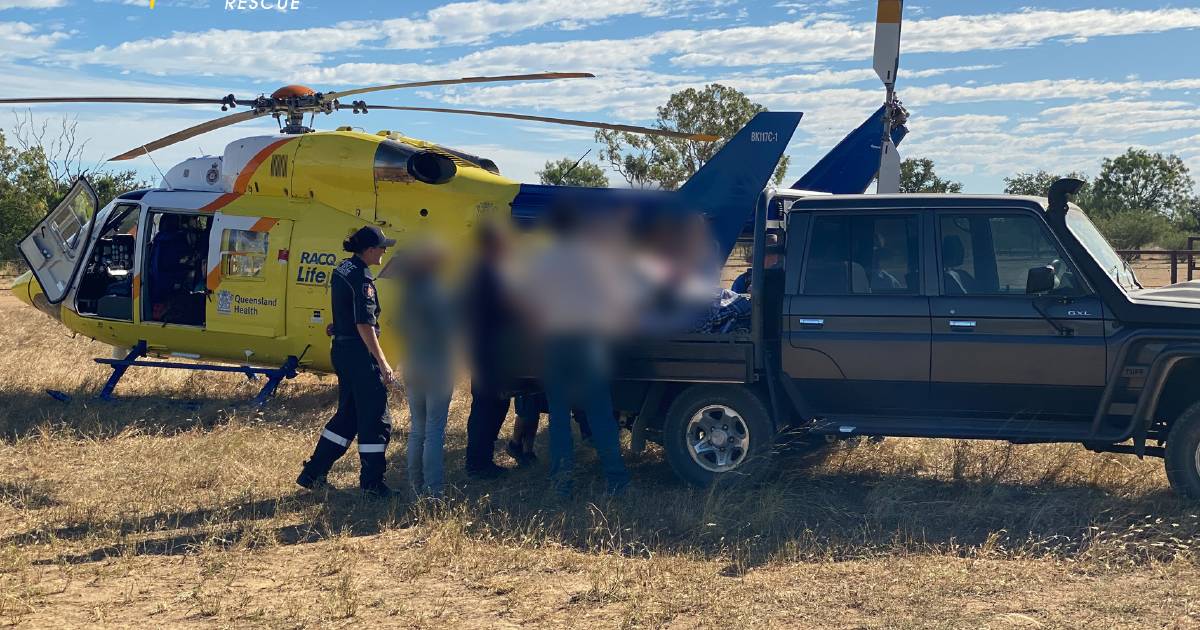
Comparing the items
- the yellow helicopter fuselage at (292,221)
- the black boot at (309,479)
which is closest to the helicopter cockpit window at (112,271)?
the yellow helicopter fuselage at (292,221)

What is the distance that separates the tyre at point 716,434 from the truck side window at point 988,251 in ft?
4.68

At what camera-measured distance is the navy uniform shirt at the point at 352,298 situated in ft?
22.0

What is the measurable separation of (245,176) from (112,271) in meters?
2.24

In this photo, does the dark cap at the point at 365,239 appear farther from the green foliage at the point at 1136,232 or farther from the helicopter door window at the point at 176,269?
the green foliage at the point at 1136,232

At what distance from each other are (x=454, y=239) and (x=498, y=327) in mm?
2394

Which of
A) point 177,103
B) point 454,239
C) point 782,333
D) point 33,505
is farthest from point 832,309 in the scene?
point 177,103

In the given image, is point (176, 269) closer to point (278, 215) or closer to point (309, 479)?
point (278, 215)

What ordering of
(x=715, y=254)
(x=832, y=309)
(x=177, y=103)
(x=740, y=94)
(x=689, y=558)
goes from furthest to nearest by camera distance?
→ (x=740, y=94)
(x=177, y=103)
(x=715, y=254)
(x=832, y=309)
(x=689, y=558)

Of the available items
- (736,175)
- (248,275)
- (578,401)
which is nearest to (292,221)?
(248,275)

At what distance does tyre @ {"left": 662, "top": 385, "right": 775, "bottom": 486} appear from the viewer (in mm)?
6922

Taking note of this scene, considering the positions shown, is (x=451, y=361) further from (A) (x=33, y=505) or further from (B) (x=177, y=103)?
(B) (x=177, y=103)

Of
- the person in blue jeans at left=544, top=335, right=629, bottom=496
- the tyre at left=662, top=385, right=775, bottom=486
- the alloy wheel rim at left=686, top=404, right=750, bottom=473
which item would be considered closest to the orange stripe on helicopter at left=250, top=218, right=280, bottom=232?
the person in blue jeans at left=544, top=335, right=629, bottom=496

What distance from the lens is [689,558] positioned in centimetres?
572

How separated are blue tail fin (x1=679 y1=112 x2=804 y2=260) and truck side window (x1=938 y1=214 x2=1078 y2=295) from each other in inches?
99.6
